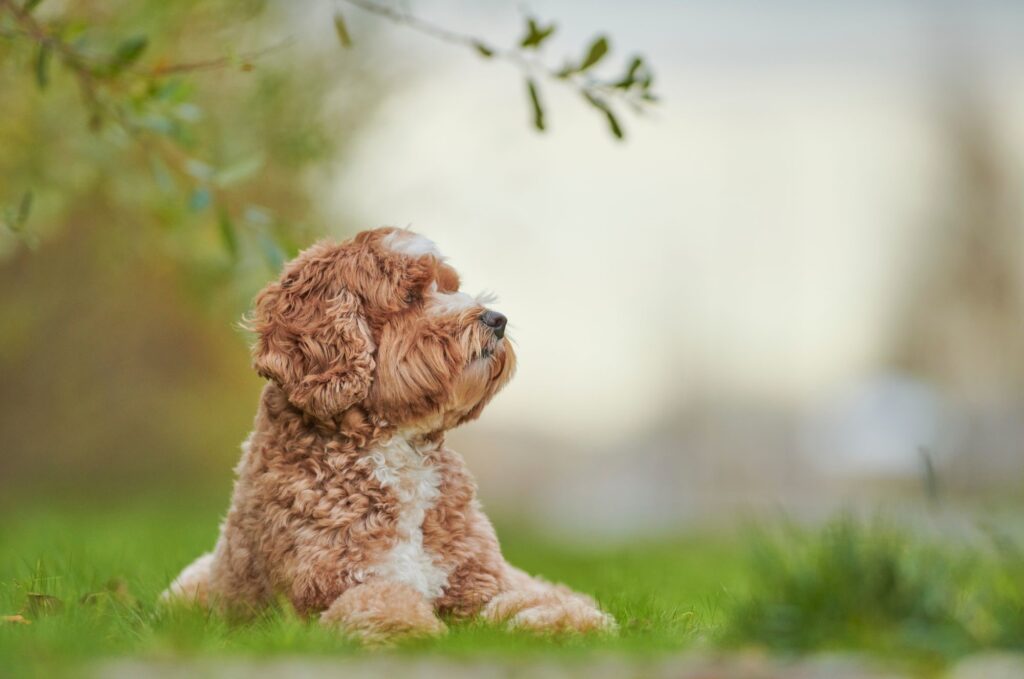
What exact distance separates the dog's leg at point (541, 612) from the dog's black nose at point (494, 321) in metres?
0.92

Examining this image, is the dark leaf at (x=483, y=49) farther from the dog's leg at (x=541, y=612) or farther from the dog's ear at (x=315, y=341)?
the dog's leg at (x=541, y=612)

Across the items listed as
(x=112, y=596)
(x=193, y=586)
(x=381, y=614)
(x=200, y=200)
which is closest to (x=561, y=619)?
(x=381, y=614)

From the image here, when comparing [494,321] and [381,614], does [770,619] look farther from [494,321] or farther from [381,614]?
[494,321]

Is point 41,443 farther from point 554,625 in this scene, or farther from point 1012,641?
point 1012,641

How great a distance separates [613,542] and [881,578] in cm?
936

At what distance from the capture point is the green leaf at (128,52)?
5.61 meters

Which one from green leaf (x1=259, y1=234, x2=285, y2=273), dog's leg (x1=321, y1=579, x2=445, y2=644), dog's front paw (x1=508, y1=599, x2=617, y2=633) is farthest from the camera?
green leaf (x1=259, y1=234, x2=285, y2=273)

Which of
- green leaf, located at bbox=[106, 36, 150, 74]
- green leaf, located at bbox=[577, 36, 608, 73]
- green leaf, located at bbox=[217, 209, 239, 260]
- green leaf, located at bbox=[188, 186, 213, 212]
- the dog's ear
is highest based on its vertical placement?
green leaf, located at bbox=[106, 36, 150, 74]

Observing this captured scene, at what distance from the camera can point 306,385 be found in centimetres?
429

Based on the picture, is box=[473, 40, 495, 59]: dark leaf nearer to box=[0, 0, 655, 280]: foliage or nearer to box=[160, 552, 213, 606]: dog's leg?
box=[0, 0, 655, 280]: foliage

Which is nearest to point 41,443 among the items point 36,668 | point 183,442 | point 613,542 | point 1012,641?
point 183,442

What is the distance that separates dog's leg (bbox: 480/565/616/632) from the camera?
394 cm

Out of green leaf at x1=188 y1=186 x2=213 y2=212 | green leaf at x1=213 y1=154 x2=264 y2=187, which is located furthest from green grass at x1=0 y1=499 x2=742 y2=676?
green leaf at x1=213 y1=154 x2=264 y2=187

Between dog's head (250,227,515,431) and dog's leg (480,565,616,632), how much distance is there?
0.69 m
